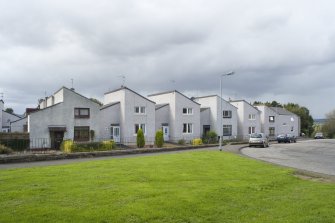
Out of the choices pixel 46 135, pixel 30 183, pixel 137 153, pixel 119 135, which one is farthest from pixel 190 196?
pixel 119 135

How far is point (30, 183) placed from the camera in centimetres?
1217

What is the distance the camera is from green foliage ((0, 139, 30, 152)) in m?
34.8

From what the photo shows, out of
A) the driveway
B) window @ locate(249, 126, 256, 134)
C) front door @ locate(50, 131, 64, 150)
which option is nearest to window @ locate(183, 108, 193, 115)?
the driveway

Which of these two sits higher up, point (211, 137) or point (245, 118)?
point (245, 118)

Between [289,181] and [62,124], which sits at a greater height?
[62,124]

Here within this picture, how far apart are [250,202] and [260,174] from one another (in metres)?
6.43

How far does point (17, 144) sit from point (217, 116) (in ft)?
115

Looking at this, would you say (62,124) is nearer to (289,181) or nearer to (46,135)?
(46,135)

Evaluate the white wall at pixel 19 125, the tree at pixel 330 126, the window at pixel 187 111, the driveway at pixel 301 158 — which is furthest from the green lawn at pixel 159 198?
the tree at pixel 330 126

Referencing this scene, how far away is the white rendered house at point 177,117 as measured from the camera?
179ft

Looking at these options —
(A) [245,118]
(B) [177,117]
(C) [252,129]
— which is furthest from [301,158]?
(C) [252,129]

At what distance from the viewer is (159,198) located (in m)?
9.96

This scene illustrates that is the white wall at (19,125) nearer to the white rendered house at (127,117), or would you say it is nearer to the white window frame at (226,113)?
the white rendered house at (127,117)

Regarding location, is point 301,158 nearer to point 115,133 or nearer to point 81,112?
point 81,112
